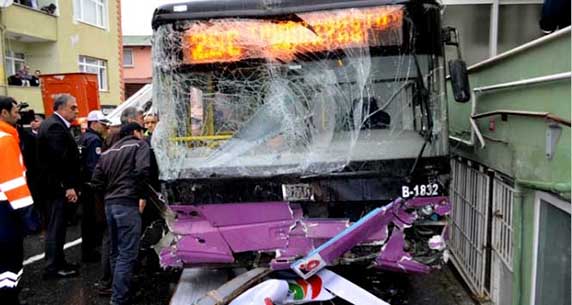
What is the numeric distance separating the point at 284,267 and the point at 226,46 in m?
1.74

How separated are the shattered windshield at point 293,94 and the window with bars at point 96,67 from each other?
1863 cm

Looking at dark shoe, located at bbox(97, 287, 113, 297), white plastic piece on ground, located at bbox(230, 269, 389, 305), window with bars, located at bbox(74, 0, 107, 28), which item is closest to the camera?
white plastic piece on ground, located at bbox(230, 269, 389, 305)

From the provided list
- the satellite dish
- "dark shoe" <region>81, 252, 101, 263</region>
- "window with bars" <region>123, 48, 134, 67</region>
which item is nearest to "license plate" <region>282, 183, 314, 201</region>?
"dark shoe" <region>81, 252, 101, 263</region>

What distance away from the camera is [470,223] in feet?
17.3

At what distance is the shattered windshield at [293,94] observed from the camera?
12.5ft

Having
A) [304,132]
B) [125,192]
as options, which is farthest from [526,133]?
[125,192]

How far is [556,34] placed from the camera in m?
2.95

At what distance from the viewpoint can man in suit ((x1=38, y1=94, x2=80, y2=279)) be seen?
18.3 ft

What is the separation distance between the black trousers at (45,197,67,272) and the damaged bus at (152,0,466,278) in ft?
7.90

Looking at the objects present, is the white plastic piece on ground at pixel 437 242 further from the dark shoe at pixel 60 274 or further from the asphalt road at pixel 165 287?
the dark shoe at pixel 60 274

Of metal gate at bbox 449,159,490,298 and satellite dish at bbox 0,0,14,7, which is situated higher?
satellite dish at bbox 0,0,14,7

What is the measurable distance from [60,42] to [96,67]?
3.00 meters

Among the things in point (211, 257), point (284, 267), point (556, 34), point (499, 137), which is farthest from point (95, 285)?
point (556, 34)

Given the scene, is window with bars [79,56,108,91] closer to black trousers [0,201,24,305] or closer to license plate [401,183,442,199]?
black trousers [0,201,24,305]
